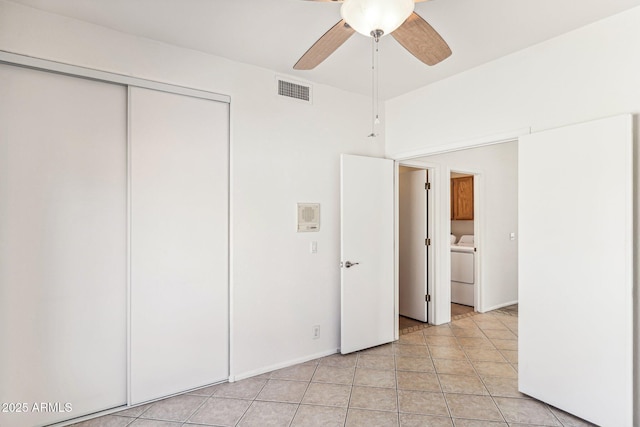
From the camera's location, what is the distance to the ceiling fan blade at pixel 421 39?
1650 millimetres

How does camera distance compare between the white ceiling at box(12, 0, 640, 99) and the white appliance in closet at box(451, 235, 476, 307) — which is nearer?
the white ceiling at box(12, 0, 640, 99)

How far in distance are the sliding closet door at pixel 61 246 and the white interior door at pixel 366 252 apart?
186 cm

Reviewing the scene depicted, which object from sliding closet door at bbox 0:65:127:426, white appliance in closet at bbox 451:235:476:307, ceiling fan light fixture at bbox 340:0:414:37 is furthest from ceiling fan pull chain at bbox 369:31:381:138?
white appliance in closet at bbox 451:235:476:307

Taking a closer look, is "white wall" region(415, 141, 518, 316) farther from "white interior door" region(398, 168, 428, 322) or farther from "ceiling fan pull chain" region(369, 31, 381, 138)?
"ceiling fan pull chain" region(369, 31, 381, 138)

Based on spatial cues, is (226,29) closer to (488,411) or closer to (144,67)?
(144,67)

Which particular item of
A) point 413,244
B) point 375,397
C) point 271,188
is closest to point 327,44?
point 271,188

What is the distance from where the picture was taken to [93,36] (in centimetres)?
228

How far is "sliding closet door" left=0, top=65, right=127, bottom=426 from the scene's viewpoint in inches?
81.6

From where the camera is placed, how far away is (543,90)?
248 cm

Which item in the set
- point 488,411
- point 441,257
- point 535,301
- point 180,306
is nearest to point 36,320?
point 180,306

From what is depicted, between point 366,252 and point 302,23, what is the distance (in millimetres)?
2099

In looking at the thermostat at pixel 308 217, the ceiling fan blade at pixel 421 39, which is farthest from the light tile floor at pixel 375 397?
the ceiling fan blade at pixel 421 39

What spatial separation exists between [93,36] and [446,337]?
13.8 ft

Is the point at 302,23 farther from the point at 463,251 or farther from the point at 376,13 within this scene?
the point at 463,251
